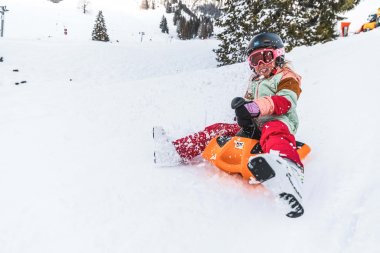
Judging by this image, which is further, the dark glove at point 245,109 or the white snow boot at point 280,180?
the dark glove at point 245,109

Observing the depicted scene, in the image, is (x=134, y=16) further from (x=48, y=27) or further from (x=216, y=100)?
(x=216, y=100)

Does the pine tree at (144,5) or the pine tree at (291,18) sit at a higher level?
the pine tree at (144,5)

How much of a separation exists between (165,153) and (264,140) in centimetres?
131

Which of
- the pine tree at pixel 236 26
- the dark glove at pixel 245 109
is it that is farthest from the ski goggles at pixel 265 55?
the pine tree at pixel 236 26

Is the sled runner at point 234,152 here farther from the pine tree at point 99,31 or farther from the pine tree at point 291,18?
the pine tree at point 99,31

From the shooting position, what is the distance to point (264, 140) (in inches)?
141

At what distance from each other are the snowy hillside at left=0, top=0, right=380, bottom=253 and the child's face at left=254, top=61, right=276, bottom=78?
121 centimetres

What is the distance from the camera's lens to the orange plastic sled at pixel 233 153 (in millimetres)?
3746

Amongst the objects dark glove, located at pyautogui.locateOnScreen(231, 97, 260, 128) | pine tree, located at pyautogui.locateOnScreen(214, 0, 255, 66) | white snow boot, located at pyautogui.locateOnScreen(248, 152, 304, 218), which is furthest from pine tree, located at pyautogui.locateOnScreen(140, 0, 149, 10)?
white snow boot, located at pyautogui.locateOnScreen(248, 152, 304, 218)

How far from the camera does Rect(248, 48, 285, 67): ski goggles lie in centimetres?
401

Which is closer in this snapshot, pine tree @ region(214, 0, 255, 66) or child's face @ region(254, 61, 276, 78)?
child's face @ region(254, 61, 276, 78)

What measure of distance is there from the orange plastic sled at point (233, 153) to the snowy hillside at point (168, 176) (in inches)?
5.3

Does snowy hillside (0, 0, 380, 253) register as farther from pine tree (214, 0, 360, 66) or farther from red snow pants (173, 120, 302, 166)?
pine tree (214, 0, 360, 66)

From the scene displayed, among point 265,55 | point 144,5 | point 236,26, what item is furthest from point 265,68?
point 144,5
